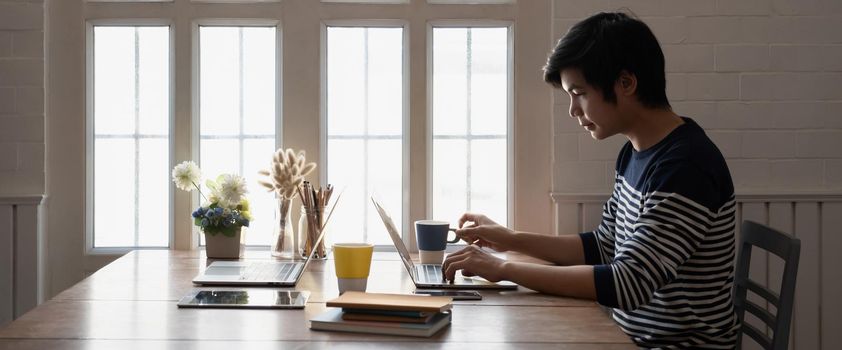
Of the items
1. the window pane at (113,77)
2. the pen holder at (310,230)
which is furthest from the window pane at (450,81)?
the window pane at (113,77)

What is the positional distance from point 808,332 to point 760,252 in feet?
1.12

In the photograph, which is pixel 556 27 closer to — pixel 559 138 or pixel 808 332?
pixel 559 138

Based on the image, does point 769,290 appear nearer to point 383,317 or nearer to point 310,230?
point 383,317

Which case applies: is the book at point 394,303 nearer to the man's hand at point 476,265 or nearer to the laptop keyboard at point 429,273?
the man's hand at point 476,265

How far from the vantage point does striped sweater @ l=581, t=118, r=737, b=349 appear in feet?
6.23

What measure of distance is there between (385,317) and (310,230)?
0.99m

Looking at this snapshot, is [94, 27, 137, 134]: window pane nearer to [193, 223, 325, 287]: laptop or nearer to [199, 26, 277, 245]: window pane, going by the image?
[199, 26, 277, 245]: window pane

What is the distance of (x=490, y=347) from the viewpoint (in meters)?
1.57

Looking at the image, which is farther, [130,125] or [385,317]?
[130,125]

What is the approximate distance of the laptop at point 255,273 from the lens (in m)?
2.13

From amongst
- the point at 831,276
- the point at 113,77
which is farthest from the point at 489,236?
the point at 113,77

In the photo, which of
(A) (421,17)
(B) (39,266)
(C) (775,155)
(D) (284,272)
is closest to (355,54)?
(A) (421,17)

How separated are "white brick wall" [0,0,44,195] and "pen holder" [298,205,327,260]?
986 mm

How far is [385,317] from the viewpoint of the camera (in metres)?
1.67
